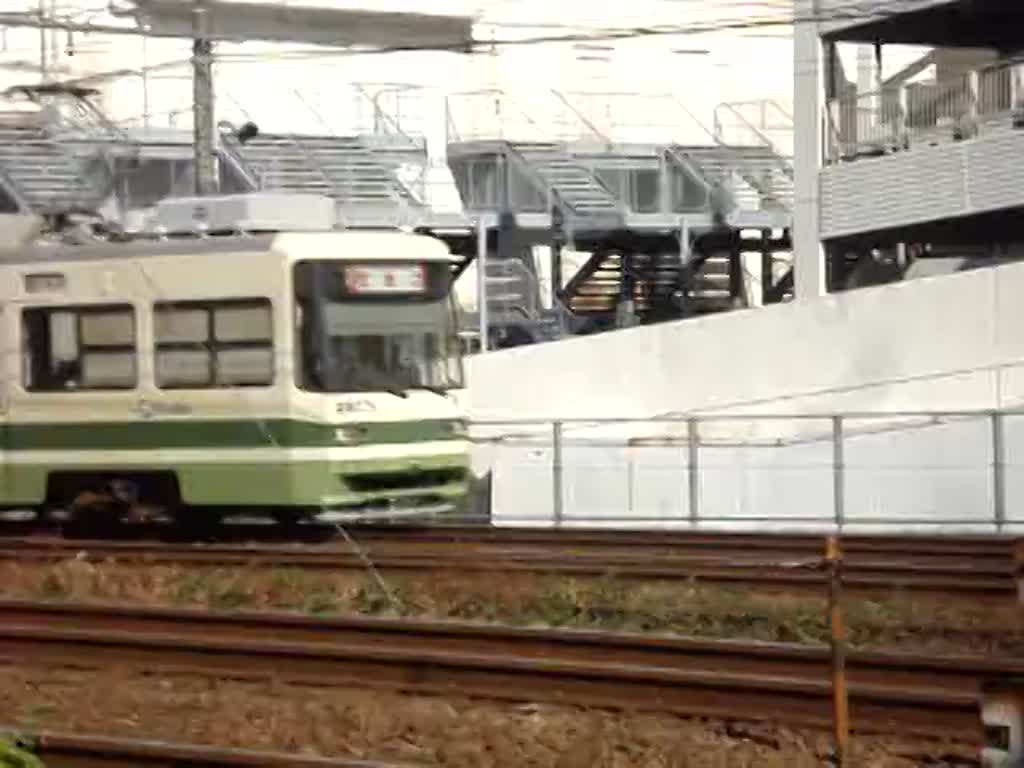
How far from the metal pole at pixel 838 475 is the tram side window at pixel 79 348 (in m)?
7.47

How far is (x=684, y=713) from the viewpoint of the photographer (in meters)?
11.6

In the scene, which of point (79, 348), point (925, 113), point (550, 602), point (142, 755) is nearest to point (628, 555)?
point (550, 602)

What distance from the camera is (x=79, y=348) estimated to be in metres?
21.2

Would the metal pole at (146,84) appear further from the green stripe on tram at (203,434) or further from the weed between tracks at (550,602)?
the weed between tracks at (550,602)

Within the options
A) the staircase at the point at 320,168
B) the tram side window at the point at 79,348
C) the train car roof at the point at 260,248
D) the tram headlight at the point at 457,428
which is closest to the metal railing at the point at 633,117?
the staircase at the point at 320,168

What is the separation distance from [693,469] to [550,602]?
8.44 m

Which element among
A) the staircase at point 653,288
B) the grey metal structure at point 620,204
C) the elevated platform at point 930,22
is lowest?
the staircase at point 653,288

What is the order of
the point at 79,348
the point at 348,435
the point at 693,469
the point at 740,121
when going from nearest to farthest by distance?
the point at 348,435
the point at 79,348
the point at 693,469
the point at 740,121

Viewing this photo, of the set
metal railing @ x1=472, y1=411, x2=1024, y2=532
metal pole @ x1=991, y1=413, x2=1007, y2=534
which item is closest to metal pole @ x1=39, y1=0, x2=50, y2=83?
metal railing @ x1=472, y1=411, x2=1024, y2=532

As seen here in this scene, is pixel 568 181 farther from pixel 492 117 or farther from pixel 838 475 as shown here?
pixel 838 475

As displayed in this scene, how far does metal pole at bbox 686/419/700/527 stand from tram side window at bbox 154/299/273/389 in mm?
5868

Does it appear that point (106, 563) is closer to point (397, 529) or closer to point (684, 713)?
point (397, 529)

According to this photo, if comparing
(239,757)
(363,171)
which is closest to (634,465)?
(239,757)

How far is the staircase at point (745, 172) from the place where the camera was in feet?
154
